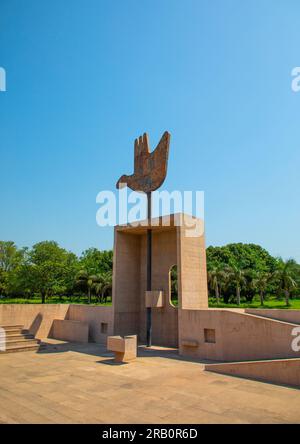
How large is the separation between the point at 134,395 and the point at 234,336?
18.3 ft

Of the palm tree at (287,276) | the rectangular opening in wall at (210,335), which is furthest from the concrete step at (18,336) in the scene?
the palm tree at (287,276)

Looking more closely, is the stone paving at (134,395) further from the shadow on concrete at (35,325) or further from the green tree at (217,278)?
the green tree at (217,278)

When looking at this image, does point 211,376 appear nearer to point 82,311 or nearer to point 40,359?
point 40,359

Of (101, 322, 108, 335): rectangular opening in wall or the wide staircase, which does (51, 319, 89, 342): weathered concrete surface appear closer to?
(101, 322, 108, 335): rectangular opening in wall

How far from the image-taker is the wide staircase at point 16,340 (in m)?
13.8

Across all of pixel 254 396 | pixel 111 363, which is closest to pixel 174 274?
pixel 111 363

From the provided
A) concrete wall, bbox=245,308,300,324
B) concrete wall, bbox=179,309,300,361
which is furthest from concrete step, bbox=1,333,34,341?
concrete wall, bbox=245,308,300,324

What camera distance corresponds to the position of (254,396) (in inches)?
298

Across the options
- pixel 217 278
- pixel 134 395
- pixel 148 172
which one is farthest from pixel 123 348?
pixel 217 278

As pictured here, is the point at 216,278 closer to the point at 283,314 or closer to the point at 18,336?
the point at 283,314

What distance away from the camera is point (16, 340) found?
1447cm

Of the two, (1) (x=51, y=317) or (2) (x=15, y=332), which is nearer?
(2) (x=15, y=332)

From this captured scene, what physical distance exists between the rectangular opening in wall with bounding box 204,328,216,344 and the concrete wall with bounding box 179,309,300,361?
39mm
